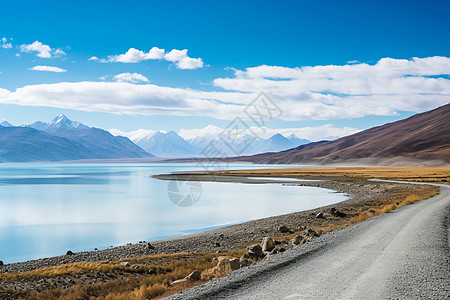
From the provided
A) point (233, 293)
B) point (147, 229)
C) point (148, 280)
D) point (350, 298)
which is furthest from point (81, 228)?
point (350, 298)

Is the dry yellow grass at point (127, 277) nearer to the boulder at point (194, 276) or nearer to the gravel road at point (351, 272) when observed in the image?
the boulder at point (194, 276)

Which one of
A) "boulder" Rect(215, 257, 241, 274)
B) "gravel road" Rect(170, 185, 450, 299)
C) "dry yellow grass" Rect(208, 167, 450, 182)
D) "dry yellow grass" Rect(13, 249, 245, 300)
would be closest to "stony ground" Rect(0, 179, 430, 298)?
"dry yellow grass" Rect(13, 249, 245, 300)

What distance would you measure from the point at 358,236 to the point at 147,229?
1950 cm

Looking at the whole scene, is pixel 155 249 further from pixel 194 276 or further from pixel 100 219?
pixel 100 219

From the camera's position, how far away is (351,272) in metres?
10.9

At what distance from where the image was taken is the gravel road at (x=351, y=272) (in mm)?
9258

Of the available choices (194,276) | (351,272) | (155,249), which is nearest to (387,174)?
(155,249)

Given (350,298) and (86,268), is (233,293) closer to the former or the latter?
(350,298)

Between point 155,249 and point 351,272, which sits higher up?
point 351,272

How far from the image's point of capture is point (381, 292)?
9039 mm

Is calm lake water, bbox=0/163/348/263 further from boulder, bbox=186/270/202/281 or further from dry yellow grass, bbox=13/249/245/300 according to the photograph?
boulder, bbox=186/270/202/281

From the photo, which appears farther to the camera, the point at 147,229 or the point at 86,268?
the point at 147,229

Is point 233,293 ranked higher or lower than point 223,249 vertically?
higher

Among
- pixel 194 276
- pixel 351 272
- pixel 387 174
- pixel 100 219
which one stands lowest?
pixel 100 219
